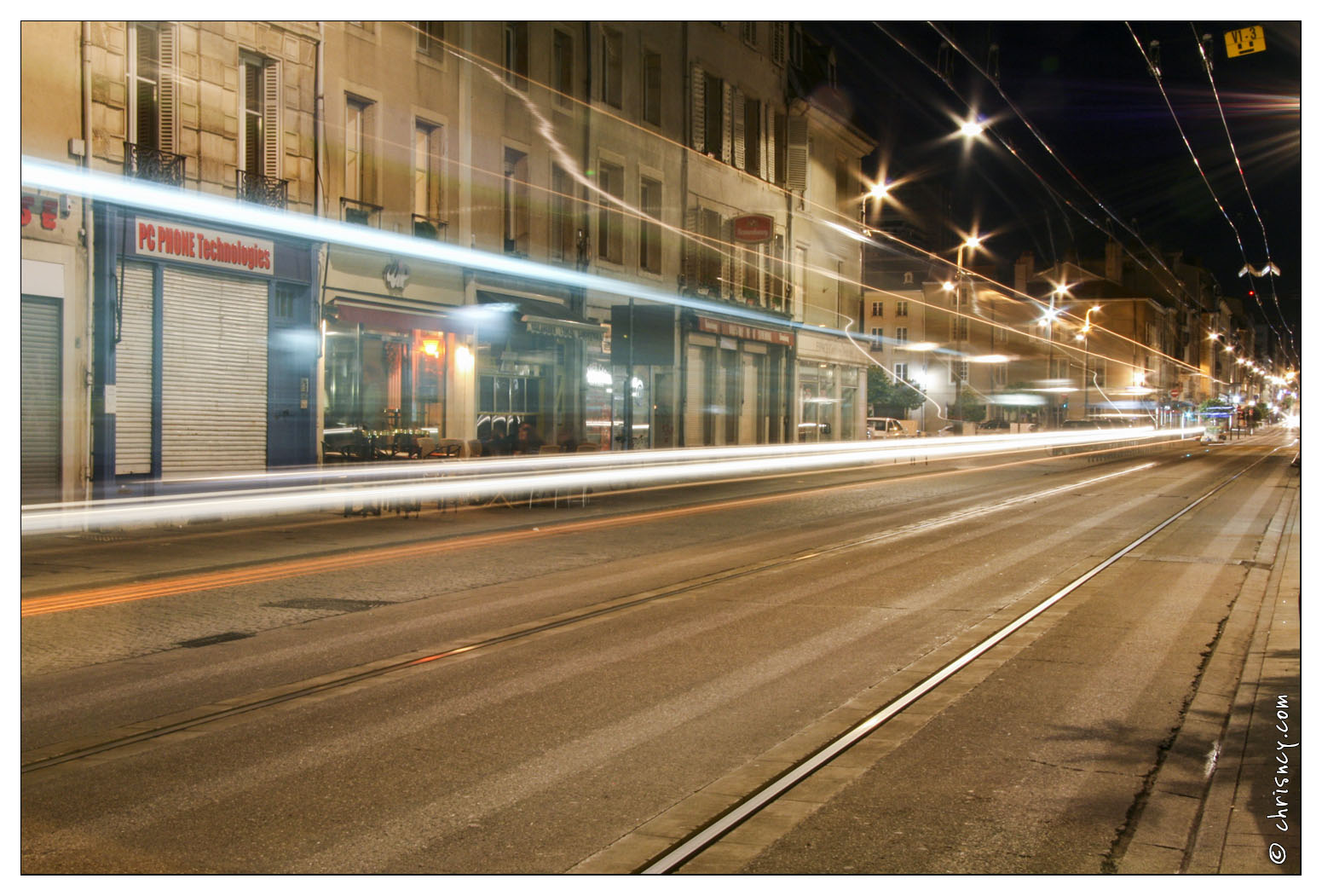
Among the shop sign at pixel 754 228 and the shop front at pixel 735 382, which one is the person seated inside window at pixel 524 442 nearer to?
the shop front at pixel 735 382

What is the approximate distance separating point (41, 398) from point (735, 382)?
26.3 m

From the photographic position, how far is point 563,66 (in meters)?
29.7

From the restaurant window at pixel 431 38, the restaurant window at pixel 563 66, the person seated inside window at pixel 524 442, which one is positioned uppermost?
the restaurant window at pixel 563 66

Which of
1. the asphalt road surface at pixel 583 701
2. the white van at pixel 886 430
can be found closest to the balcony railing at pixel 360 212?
the asphalt road surface at pixel 583 701

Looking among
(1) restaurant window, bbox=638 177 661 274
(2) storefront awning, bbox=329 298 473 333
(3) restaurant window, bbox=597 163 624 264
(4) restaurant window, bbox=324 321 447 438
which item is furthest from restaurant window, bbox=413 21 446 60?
(1) restaurant window, bbox=638 177 661 274

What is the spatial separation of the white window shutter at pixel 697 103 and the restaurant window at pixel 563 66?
22.9 feet

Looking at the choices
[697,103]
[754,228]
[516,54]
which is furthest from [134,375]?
[754,228]

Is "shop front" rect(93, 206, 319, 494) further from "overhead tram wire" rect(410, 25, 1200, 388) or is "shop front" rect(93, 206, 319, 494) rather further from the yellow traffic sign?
the yellow traffic sign

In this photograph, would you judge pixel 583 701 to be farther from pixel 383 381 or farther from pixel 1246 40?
pixel 383 381

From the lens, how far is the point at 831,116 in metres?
46.2

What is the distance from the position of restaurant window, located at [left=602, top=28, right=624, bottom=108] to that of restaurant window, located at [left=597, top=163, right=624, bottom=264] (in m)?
1.85

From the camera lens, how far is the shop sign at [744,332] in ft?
123

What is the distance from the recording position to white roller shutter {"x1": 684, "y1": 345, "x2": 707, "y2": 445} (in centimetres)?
3728

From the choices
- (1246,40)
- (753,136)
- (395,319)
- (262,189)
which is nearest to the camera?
(1246,40)
